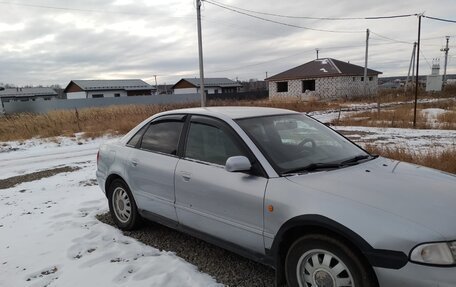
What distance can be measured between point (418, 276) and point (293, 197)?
95cm

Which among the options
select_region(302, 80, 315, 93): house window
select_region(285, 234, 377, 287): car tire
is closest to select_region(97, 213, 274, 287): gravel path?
select_region(285, 234, 377, 287): car tire

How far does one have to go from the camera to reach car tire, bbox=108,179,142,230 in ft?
15.1

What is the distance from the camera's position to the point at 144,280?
3.41 meters

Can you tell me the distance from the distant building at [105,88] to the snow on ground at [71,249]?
188 ft

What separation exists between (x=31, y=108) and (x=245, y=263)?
39.8 m

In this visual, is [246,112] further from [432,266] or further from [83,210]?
[83,210]

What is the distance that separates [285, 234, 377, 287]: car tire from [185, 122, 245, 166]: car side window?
995mm

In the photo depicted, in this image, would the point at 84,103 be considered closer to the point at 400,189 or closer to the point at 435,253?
the point at 400,189

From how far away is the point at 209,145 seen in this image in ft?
12.1

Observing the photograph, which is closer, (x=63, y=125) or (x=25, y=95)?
(x=63, y=125)

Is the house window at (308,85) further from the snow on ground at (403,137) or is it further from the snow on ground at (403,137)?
the snow on ground at (403,137)

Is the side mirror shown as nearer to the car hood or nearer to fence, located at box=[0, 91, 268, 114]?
the car hood

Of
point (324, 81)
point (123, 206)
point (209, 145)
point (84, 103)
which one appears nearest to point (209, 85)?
point (324, 81)

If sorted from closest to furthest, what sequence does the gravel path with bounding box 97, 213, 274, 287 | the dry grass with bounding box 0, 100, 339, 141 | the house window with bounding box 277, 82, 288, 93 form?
the gravel path with bounding box 97, 213, 274, 287 < the dry grass with bounding box 0, 100, 339, 141 < the house window with bounding box 277, 82, 288, 93
